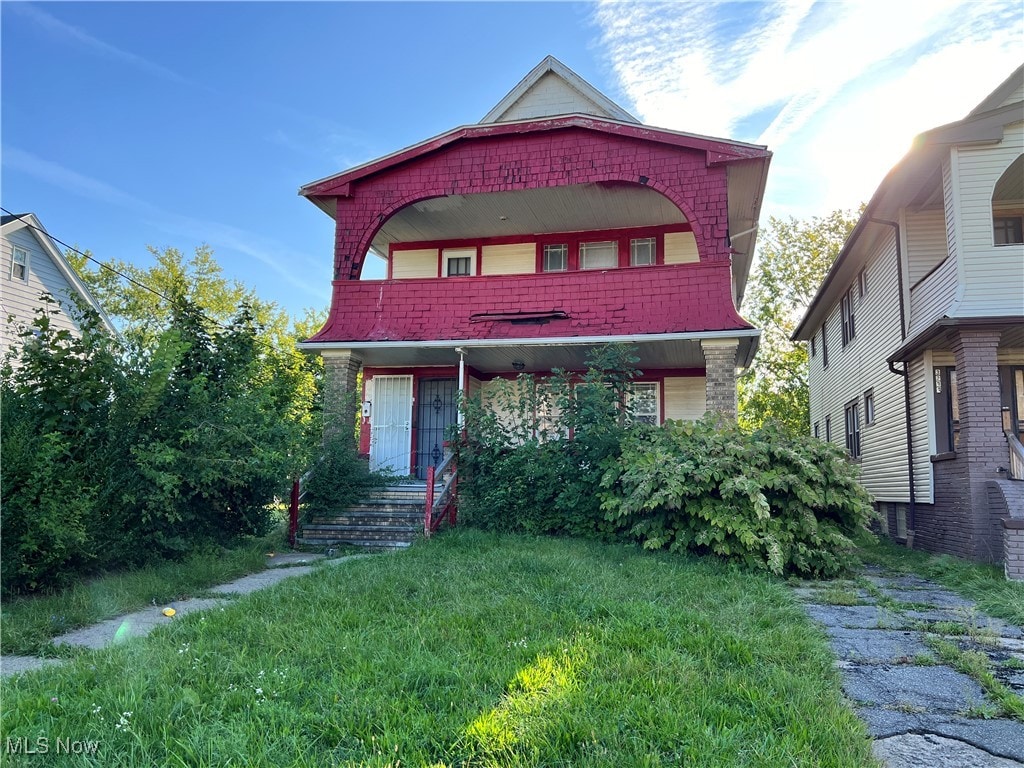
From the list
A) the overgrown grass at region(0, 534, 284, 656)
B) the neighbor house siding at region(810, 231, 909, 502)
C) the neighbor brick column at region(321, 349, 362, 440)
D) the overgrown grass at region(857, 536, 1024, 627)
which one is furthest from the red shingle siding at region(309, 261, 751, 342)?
the overgrown grass at region(0, 534, 284, 656)

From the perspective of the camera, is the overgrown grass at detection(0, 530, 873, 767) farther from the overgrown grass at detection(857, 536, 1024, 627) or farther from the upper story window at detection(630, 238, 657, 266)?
the upper story window at detection(630, 238, 657, 266)

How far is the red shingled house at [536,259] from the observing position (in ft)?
37.6

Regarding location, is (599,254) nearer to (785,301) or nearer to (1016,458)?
(1016,458)

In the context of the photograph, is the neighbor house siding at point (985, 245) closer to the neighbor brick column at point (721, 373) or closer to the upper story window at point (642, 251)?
the neighbor brick column at point (721, 373)

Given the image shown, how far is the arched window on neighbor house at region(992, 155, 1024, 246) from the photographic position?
1094 centimetres

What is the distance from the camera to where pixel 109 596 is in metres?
5.72

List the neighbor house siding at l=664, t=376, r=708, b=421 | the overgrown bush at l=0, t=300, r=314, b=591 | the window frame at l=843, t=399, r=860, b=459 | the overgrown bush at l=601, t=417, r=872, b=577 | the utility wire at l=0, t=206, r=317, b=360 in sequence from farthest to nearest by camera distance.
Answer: the window frame at l=843, t=399, r=860, b=459 → the neighbor house siding at l=664, t=376, r=708, b=421 → the utility wire at l=0, t=206, r=317, b=360 → the overgrown bush at l=601, t=417, r=872, b=577 → the overgrown bush at l=0, t=300, r=314, b=591

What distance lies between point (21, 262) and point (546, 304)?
586 inches

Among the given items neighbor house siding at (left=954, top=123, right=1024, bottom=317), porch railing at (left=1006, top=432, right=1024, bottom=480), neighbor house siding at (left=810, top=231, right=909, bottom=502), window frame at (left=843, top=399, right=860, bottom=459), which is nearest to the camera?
porch railing at (left=1006, top=432, right=1024, bottom=480)

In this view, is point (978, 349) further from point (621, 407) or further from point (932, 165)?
point (621, 407)

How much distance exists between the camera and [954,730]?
3.15 meters

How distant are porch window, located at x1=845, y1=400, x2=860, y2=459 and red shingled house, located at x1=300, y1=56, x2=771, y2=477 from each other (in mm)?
4284

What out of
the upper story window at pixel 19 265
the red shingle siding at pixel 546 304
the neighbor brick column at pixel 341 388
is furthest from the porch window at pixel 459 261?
the upper story window at pixel 19 265

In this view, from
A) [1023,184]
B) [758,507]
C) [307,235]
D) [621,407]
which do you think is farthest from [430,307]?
[307,235]
